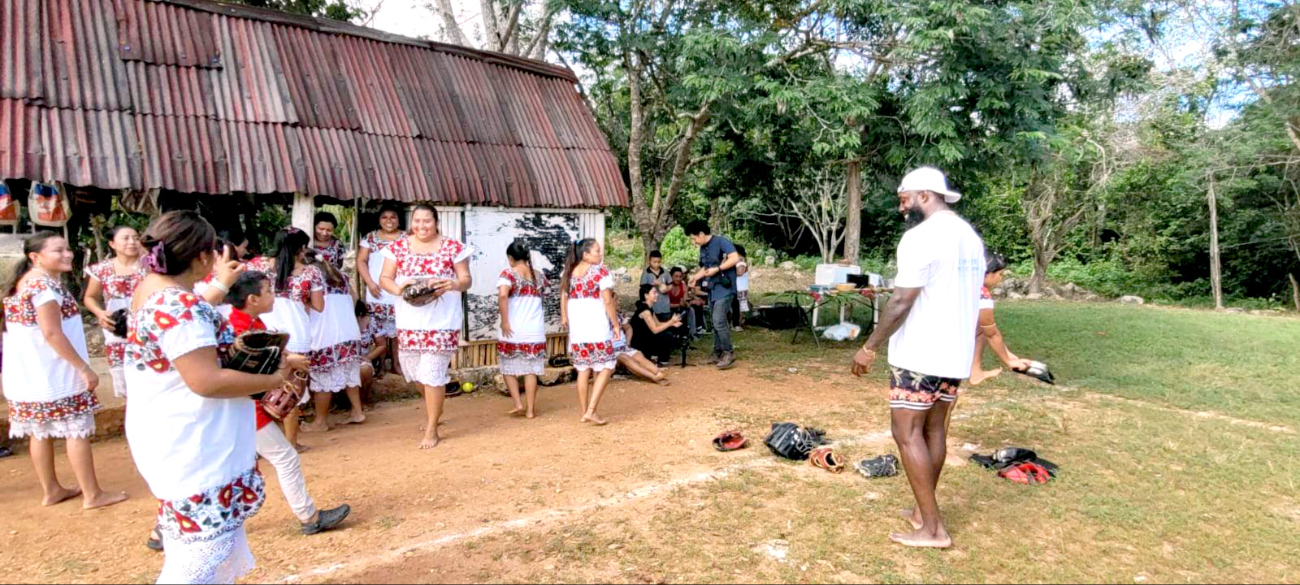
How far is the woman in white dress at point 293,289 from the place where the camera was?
5.14 m

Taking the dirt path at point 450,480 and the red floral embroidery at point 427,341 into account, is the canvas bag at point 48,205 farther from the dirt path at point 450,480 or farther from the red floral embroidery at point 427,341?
the red floral embroidery at point 427,341

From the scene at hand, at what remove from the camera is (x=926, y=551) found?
3598 millimetres

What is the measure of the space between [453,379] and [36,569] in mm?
4034

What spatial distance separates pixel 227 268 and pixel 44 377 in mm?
1957

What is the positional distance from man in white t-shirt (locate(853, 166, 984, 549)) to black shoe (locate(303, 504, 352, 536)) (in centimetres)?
287

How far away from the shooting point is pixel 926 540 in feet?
11.9

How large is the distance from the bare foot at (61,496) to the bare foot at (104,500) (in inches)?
6.4

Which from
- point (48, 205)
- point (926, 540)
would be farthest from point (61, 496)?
point (926, 540)

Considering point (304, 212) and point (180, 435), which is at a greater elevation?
point (304, 212)

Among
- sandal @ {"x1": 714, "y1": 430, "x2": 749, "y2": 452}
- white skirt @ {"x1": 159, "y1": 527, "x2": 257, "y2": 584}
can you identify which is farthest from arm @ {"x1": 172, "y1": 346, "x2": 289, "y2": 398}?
sandal @ {"x1": 714, "y1": 430, "x2": 749, "y2": 452}

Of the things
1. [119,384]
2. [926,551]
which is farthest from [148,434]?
[119,384]

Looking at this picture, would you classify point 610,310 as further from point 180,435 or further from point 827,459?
point 180,435

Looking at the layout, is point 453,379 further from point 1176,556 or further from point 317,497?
point 1176,556

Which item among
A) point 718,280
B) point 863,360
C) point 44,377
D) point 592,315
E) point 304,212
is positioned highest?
point 304,212
